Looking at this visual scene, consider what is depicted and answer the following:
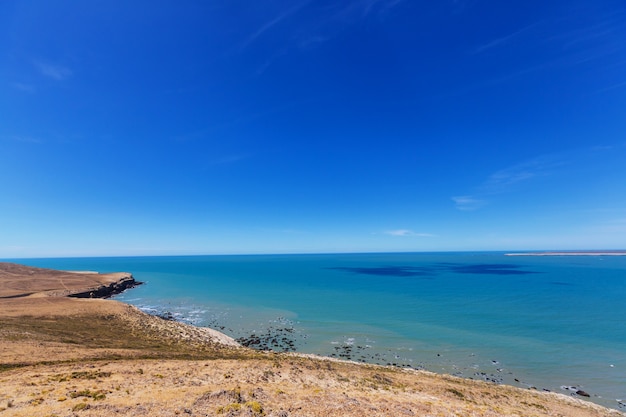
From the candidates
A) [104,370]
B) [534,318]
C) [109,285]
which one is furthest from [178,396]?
[109,285]

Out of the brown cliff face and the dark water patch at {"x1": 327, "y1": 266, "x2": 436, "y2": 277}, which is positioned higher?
the brown cliff face

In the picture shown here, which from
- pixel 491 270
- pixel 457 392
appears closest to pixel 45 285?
pixel 457 392

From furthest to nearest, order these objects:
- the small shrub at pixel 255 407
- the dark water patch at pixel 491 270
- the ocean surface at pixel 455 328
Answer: the dark water patch at pixel 491 270 < the ocean surface at pixel 455 328 < the small shrub at pixel 255 407

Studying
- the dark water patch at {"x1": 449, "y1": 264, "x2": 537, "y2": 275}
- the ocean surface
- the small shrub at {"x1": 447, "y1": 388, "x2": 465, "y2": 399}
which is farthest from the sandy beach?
the dark water patch at {"x1": 449, "y1": 264, "x2": 537, "y2": 275}

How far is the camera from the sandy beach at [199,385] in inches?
569

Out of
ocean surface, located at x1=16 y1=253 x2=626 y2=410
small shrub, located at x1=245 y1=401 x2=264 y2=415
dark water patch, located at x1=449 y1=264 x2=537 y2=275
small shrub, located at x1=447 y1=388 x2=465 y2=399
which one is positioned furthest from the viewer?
dark water patch, located at x1=449 y1=264 x2=537 y2=275

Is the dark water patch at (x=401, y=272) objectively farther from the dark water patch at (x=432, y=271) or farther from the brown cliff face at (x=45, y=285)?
the brown cliff face at (x=45, y=285)

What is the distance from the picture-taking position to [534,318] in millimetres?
48312

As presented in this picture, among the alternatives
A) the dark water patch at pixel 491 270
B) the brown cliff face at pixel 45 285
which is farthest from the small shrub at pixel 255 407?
the dark water patch at pixel 491 270

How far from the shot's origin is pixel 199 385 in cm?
1798

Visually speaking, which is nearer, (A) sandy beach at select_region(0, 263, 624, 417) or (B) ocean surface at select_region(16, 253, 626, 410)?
(A) sandy beach at select_region(0, 263, 624, 417)

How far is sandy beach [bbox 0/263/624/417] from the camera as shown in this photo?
14453mm

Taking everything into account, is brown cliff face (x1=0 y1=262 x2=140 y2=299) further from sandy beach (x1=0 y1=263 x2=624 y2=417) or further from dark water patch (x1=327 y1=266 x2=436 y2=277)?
dark water patch (x1=327 y1=266 x2=436 y2=277)

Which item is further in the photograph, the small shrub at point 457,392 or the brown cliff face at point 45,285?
the brown cliff face at point 45,285
